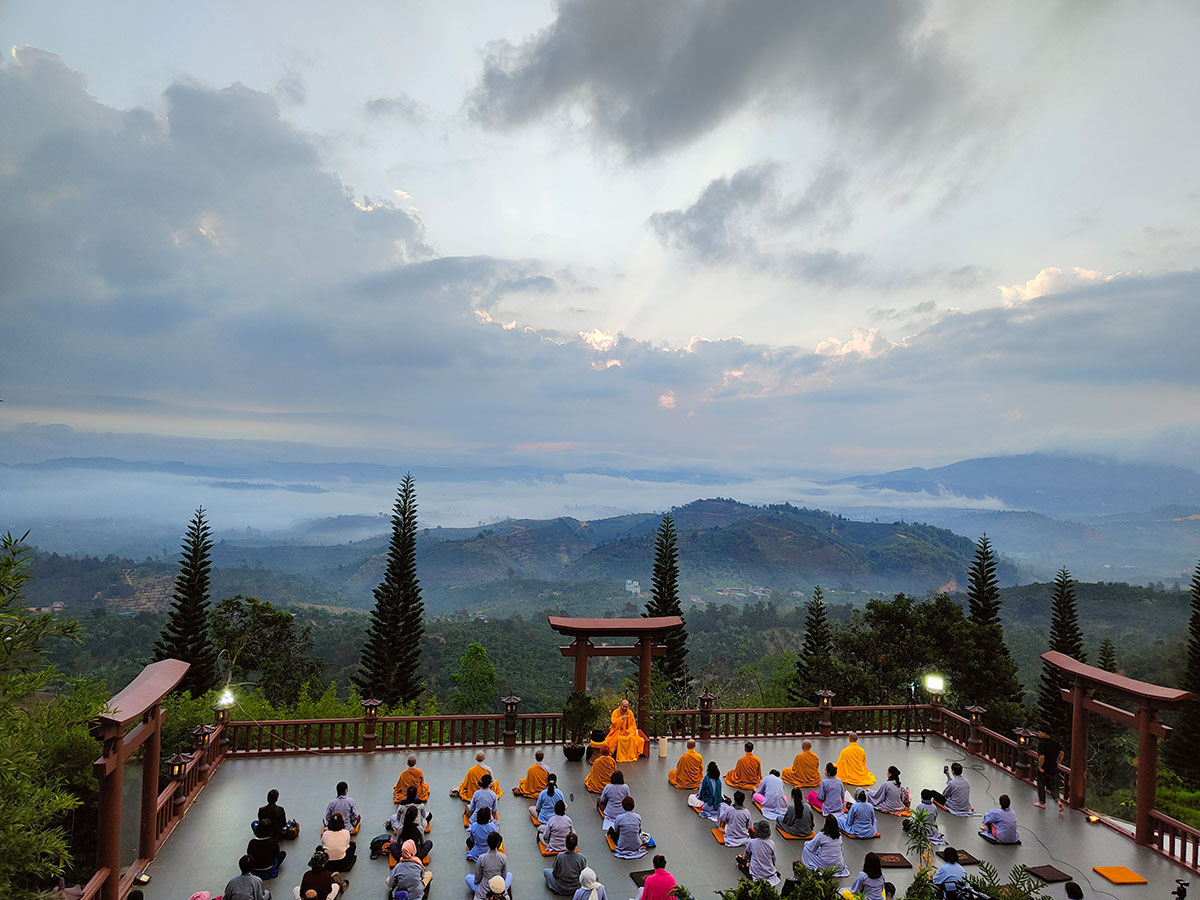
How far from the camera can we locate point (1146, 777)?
29.6ft

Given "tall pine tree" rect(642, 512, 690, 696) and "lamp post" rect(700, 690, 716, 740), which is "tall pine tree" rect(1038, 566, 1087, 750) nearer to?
"tall pine tree" rect(642, 512, 690, 696)

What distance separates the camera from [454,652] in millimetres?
44875

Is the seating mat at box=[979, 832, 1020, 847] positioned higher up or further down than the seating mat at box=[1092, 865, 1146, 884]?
further down

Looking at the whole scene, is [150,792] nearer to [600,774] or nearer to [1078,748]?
[600,774]

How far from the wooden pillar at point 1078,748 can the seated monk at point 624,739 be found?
6.71m

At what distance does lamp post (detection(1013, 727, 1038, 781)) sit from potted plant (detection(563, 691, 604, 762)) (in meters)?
7.23

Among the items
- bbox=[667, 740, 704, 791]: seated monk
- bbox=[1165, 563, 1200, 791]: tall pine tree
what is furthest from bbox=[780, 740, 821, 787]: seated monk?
bbox=[1165, 563, 1200, 791]: tall pine tree

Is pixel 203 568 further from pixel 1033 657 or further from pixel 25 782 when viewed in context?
pixel 1033 657

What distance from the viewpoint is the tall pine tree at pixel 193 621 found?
2098 centimetres

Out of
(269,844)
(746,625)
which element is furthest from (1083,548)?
(269,844)

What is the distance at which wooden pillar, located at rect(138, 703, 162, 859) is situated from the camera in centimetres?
784

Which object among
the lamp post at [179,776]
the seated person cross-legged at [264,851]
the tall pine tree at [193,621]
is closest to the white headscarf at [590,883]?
the seated person cross-legged at [264,851]

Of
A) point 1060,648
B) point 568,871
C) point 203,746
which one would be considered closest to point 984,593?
point 1060,648

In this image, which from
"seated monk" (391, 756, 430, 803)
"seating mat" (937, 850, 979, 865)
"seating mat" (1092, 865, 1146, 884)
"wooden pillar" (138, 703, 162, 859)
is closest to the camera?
"wooden pillar" (138, 703, 162, 859)
